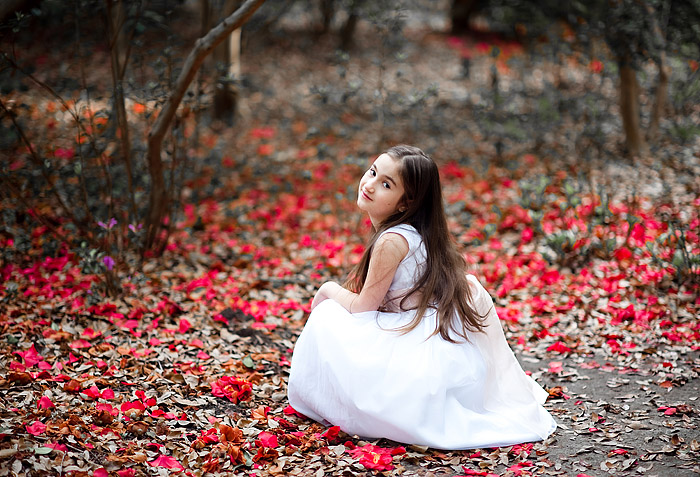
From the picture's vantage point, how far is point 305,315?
14.8 feet

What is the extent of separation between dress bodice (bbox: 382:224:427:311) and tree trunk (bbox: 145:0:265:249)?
1677 mm

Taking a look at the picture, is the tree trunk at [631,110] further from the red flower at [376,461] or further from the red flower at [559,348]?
the red flower at [376,461]

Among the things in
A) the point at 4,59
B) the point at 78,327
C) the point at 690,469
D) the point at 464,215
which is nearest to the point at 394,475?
the point at 690,469

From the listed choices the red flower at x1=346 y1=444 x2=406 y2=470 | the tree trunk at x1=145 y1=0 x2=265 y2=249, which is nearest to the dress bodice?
the red flower at x1=346 y1=444 x2=406 y2=470

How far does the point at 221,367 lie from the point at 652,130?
629 centimetres

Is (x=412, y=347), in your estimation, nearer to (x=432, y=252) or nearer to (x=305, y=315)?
(x=432, y=252)

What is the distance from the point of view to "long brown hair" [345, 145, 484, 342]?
2.96 meters

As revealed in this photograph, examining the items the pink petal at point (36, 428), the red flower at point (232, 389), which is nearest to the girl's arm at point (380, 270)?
the red flower at point (232, 389)

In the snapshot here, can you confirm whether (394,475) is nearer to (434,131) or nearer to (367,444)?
(367,444)

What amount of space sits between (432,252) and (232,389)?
4.33ft

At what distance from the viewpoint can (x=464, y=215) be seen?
20.2ft

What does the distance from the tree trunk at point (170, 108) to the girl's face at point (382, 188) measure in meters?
1.35

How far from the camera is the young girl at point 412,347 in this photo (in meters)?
2.79

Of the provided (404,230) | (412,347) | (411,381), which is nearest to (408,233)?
(404,230)
